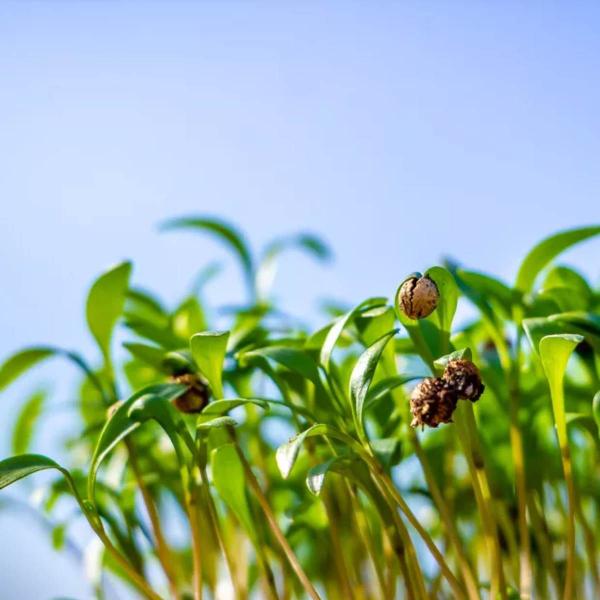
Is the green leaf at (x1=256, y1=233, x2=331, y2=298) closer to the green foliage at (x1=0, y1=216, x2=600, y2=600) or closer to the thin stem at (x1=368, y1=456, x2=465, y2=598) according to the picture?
the green foliage at (x1=0, y1=216, x2=600, y2=600)

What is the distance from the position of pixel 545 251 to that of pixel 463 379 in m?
0.25

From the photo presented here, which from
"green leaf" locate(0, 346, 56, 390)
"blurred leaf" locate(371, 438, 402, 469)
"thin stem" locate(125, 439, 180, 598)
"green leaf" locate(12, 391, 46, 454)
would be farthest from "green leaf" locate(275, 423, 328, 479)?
"green leaf" locate(12, 391, 46, 454)

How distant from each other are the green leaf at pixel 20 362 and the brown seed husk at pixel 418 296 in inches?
14.1

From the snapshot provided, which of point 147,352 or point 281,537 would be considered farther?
point 147,352

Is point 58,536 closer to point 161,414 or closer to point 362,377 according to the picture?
point 161,414

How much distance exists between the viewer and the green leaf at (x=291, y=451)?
20.2 inches

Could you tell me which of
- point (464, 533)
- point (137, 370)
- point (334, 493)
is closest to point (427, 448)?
point (334, 493)

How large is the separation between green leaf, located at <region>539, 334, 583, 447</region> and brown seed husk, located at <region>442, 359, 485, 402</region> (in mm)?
55

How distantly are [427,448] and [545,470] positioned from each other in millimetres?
118

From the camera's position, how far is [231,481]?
66 centimetres

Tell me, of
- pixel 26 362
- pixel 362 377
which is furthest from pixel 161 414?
pixel 26 362

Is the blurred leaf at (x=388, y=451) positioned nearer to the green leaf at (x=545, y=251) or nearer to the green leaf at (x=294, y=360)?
the green leaf at (x=294, y=360)

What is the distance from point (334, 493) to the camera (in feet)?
3.07

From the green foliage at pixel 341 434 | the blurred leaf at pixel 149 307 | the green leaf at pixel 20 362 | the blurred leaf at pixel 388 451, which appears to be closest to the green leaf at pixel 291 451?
the green foliage at pixel 341 434
